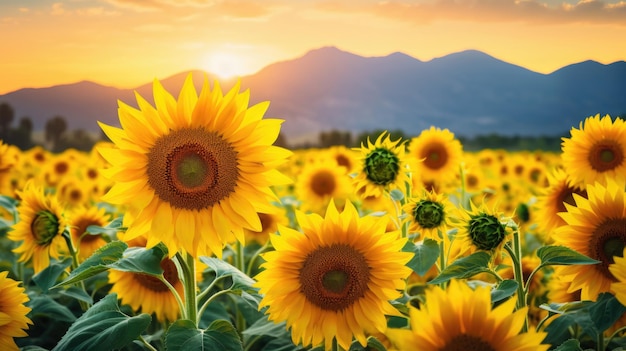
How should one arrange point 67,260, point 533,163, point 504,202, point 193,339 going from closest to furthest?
1. point 193,339
2. point 67,260
3. point 504,202
4. point 533,163

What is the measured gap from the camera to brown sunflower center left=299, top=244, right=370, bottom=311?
2.63 m

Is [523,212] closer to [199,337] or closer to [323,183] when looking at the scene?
[323,183]

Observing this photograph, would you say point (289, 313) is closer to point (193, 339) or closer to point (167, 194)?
point (193, 339)

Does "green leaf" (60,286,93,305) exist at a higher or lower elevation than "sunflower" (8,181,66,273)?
lower

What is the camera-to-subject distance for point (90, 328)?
8.50 ft

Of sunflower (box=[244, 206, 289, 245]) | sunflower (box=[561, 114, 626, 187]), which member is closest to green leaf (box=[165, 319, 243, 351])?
sunflower (box=[561, 114, 626, 187])

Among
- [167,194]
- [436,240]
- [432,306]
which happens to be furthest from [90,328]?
[436,240]

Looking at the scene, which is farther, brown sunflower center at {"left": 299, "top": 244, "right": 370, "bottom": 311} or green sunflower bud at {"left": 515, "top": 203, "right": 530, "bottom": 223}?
green sunflower bud at {"left": 515, "top": 203, "right": 530, "bottom": 223}

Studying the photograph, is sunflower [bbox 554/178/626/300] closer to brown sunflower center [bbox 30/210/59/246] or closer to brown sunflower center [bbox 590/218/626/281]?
brown sunflower center [bbox 590/218/626/281]

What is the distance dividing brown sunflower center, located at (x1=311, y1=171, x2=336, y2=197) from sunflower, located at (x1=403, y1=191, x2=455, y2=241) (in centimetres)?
367

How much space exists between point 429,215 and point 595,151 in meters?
1.47

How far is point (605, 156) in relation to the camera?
4059 mm

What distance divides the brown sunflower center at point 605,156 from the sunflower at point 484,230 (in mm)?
1641

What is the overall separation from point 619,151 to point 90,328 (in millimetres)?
3343
